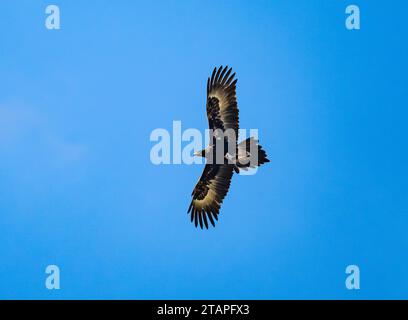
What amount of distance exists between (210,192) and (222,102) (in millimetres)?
2778

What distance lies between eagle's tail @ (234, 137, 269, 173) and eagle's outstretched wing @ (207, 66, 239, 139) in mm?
447

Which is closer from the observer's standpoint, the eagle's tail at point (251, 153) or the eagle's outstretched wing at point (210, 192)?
the eagle's tail at point (251, 153)

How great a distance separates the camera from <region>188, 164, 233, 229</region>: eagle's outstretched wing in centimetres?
2406

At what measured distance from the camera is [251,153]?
22.7 meters

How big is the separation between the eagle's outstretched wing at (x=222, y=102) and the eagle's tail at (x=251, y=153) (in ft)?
1.47

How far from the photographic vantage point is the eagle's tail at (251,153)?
22625 millimetres

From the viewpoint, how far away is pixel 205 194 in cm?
2459

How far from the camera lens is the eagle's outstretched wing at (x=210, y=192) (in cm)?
2406

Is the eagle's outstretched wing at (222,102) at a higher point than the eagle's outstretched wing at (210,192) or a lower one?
higher

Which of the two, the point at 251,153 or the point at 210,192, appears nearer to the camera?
the point at 251,153

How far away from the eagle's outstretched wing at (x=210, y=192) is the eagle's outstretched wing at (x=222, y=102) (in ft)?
4.23

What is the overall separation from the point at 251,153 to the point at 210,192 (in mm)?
2351
